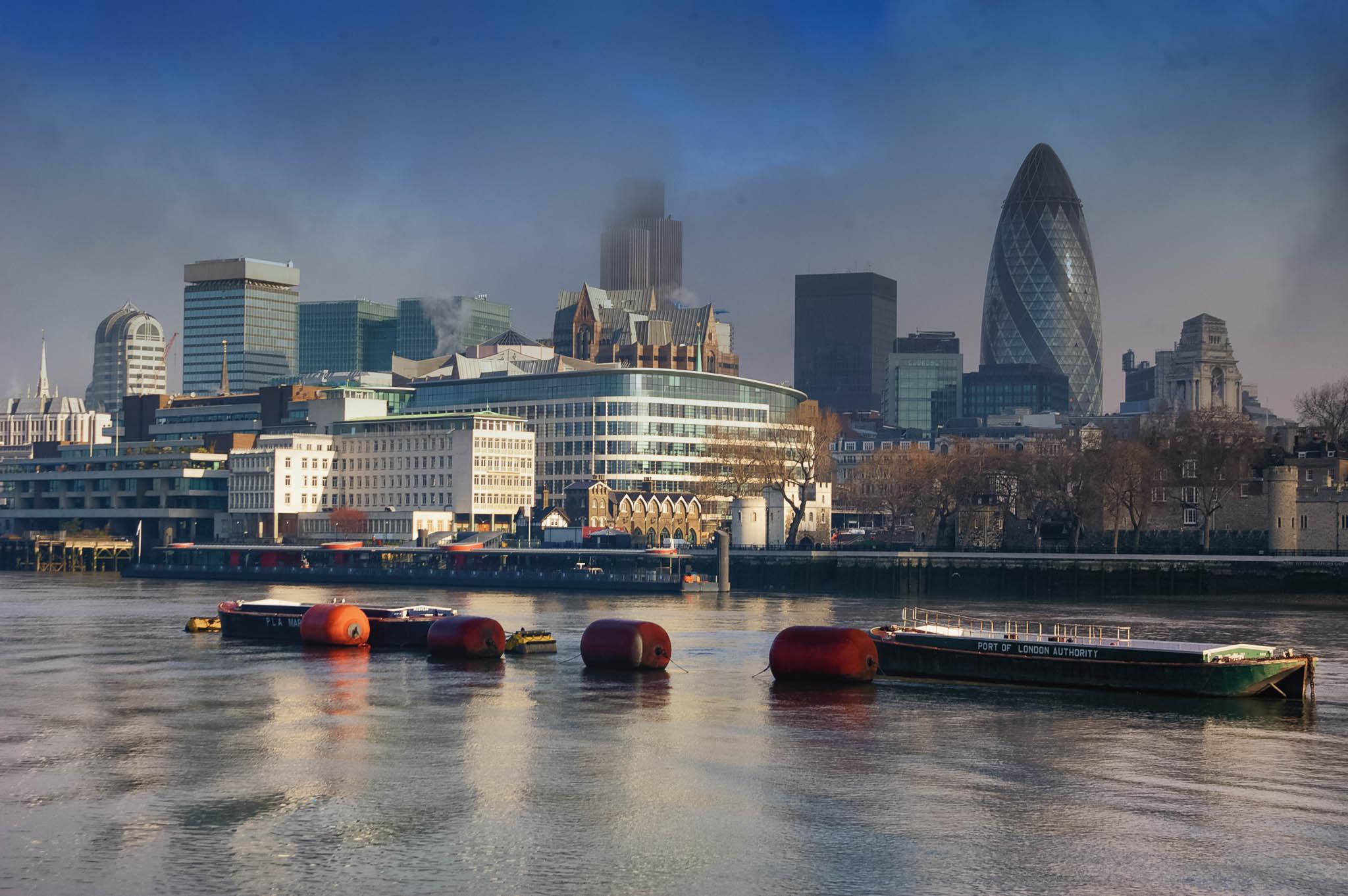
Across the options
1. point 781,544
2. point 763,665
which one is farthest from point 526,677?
point 781,544

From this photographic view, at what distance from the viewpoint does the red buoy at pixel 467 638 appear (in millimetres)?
83875

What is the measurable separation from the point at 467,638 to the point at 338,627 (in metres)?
12.8

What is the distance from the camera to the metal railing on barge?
7525 cm

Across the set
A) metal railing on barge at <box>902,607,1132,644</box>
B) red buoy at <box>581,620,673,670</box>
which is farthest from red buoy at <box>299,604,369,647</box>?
metal railing on barge at <box>902,607,1132,644</box>

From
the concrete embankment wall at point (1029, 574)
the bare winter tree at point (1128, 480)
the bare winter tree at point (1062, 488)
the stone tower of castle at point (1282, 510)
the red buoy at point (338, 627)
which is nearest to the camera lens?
the red buoy at point (338, 627)

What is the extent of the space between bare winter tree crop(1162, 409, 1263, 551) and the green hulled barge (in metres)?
90.2

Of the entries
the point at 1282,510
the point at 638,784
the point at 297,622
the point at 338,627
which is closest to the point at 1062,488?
the point at 1282,510

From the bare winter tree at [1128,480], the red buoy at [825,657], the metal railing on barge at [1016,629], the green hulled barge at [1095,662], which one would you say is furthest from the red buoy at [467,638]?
the bare winter tree at [1128,480]

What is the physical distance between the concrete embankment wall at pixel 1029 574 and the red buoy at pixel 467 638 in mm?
69896

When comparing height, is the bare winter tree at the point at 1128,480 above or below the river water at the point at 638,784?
above

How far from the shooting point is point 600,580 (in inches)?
6358

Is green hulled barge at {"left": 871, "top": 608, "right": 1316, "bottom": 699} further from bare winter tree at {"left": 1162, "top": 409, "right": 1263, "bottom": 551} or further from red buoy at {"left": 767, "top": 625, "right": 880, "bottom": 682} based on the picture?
bare winter tree at {"left": 1162, "top": 409, "right": 1263, "bottom": 551}

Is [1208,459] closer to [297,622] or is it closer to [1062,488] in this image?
[1062,488]

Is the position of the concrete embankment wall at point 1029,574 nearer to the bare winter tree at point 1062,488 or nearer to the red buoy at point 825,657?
the bare winter tree at point 1062,488
